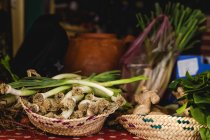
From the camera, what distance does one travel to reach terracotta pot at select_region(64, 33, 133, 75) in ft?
8.66

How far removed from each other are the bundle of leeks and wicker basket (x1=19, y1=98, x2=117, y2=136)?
0.03 metres

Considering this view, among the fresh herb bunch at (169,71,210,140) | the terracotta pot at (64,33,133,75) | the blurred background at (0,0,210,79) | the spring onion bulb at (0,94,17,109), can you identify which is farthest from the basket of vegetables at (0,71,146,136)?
the terracotta pot at (64,33,133,75)

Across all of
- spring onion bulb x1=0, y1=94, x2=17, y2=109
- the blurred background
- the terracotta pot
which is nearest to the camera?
spring onion bulb x1=0, y1=94, x2=17, y2=109

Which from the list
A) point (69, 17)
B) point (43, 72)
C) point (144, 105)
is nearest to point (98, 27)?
point (69, 17)

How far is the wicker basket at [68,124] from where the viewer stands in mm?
1764

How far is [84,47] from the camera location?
267 cm

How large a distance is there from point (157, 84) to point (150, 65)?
0.15 metres

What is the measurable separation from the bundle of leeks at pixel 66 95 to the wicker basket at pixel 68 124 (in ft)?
0.10

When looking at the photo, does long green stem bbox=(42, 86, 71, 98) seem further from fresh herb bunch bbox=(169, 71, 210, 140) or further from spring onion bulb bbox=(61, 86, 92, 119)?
fresh herb bunch bbox=(169, 71, 210, 140)

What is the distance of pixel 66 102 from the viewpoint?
1808 mm

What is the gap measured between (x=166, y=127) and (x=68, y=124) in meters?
0.48

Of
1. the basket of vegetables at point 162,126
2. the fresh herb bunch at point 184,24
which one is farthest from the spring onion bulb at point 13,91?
the fresh herb bunch at point 184,24

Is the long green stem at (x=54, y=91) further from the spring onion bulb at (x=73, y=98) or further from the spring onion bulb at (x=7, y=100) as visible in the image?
the spring onion bulb at (x=7, y=100)

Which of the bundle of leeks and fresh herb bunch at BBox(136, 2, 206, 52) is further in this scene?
fresh herb bunch at BBox(136, 2, 206, 52)
